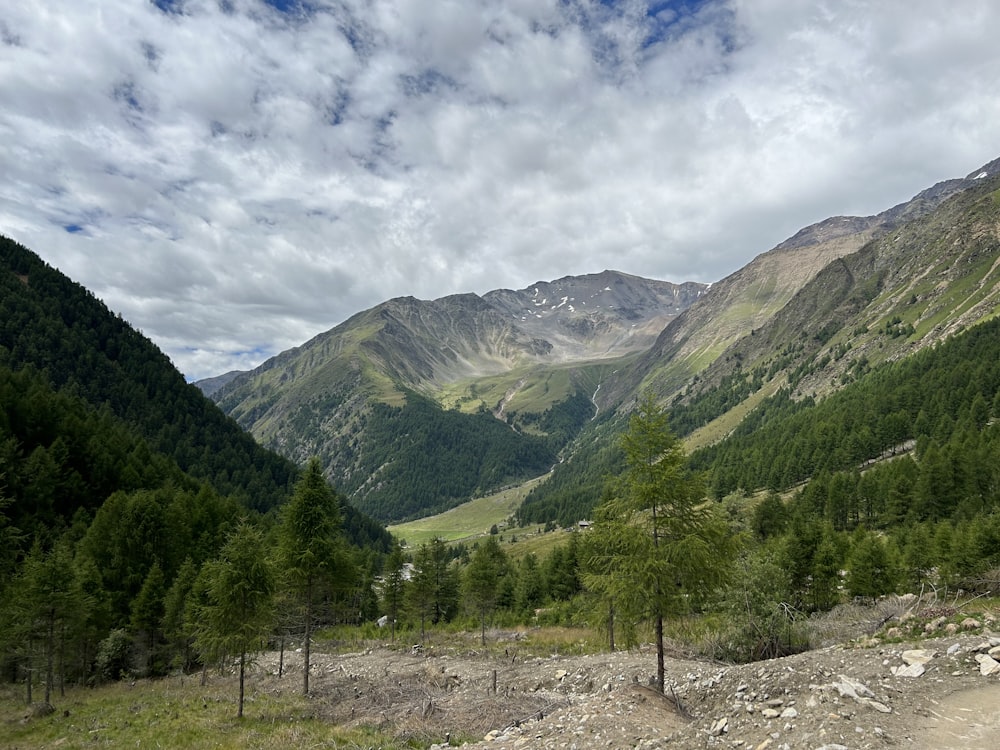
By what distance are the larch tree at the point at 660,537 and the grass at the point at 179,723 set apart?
→ 11253mm

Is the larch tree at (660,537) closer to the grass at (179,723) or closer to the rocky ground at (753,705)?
the rocky ground at (753,705)

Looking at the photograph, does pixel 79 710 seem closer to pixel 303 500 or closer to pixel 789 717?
pixel 303 500

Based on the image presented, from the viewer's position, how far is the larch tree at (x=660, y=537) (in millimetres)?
19797

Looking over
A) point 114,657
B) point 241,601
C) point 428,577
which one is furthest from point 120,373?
point 241,601

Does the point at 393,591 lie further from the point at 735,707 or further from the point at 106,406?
the point at 106,406

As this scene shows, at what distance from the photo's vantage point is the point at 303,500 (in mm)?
32531

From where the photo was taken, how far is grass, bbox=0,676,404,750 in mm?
Answer: 20000

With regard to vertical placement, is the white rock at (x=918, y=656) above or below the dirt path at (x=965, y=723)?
above

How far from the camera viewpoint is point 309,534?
1282 inches

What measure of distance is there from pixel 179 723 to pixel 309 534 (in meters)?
11.2

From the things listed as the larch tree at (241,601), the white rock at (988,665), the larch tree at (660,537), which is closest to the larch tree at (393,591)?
the larch tree at (241,601)

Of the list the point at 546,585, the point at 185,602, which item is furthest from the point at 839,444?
the point at 185,602

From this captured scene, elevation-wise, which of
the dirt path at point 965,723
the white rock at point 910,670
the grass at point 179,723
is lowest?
the grass at point 179,723

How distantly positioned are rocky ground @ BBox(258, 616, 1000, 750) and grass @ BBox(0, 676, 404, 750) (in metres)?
2.51
